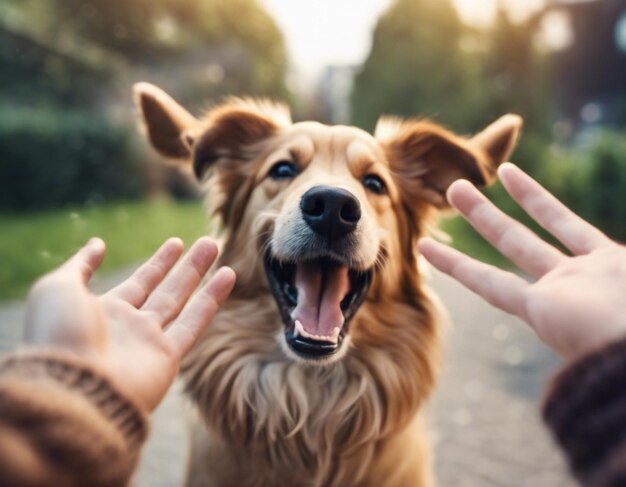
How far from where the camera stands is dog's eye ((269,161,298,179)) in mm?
2266

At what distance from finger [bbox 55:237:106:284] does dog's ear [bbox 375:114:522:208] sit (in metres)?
1.34

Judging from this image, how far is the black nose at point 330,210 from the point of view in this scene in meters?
1.87

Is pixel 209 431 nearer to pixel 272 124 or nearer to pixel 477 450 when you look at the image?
pixel 272 124

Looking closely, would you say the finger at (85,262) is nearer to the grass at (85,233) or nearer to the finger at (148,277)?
the finger at (148,277)

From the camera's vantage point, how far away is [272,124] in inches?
96.7

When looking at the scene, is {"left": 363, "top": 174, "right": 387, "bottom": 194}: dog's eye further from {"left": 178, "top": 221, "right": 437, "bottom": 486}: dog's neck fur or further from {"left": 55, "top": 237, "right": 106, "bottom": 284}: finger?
{"left": 55, "top": 237, "right": 106, "bottom": 284}: finger

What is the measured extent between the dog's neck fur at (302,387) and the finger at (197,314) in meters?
0.66

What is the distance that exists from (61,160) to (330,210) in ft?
33.5

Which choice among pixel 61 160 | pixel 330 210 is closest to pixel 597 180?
pixel 330 210

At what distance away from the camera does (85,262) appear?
130 cm

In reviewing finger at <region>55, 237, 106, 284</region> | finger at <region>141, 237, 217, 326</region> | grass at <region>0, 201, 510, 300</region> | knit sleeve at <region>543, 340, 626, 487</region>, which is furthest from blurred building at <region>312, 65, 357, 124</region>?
knit sleeve at <region>543, 340, 626, 487</region>

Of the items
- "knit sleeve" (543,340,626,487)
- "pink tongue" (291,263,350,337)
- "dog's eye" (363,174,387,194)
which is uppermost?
"dog's eye" (363,174,387,194)

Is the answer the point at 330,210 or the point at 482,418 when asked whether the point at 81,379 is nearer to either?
the point at 330,210

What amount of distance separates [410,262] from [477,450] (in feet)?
5.00
